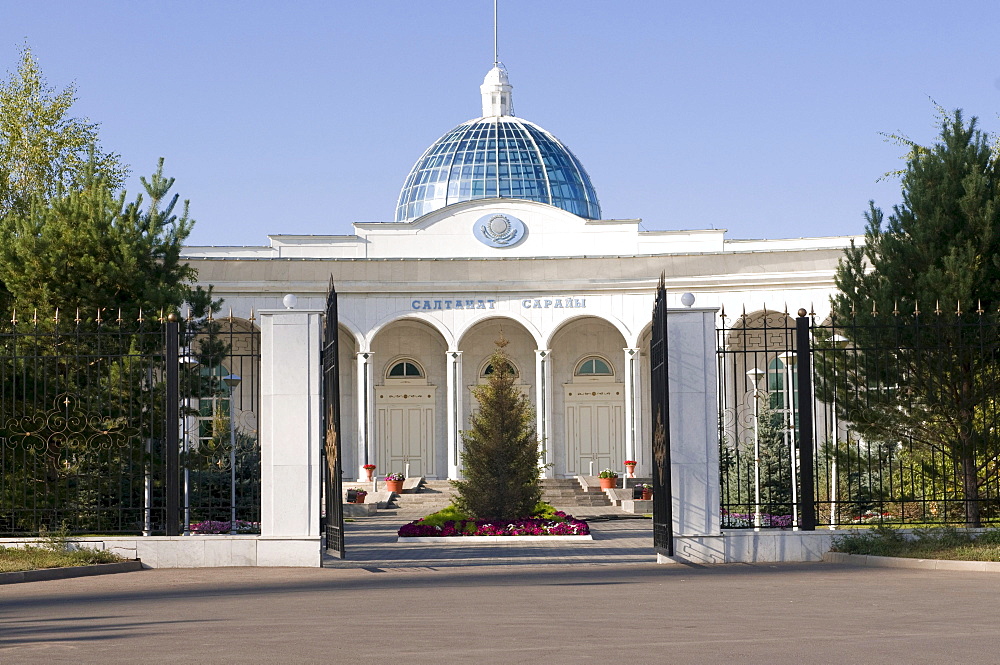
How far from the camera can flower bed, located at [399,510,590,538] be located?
20.3 meters

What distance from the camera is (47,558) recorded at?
13.3 m

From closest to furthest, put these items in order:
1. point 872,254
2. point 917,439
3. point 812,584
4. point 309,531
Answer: point 812,584, point 309,531, point 917,439, point 872,254

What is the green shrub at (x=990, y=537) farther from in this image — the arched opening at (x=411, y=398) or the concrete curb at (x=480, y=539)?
the arched opening at (x=411, y=398)

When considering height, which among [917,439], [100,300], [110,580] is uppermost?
[100,300]

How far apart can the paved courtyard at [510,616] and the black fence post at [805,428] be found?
0.76 meters

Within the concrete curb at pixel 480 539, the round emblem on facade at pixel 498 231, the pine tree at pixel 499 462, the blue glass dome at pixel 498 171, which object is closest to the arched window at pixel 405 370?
the round emblem on facade at pixel 498 231

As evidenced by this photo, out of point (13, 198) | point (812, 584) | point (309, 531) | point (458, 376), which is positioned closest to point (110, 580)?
point (309, 531)

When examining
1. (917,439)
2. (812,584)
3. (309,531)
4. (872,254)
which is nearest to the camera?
(812,584)

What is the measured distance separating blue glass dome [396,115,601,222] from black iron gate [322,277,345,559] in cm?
3046

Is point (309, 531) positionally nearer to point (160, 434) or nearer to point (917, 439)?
point (160, 434)

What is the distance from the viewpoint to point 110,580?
12672 millimetres

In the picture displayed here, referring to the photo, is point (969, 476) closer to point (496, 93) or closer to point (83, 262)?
point (83, 262)

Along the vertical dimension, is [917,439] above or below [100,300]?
below

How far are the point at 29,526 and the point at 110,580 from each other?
4302 mm
